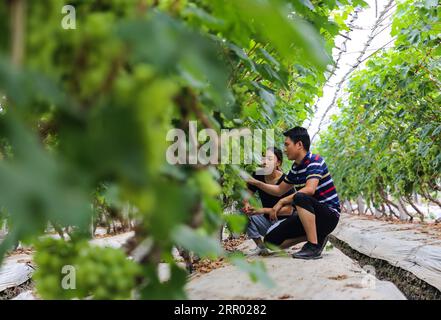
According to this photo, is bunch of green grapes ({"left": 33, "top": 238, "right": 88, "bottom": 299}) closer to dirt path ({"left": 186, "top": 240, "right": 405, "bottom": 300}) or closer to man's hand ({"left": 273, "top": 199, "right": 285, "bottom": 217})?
dirt path ({"left": 186, "top": 240, "right": 405, "bottom": 300})

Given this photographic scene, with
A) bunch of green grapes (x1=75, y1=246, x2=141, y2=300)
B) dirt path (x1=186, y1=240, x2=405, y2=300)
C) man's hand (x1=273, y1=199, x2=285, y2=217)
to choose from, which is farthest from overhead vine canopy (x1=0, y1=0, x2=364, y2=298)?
man's hand (x1=273, y1=199, x2=285, y2=217)

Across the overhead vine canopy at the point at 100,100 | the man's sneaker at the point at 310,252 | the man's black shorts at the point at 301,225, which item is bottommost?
the man's sneaker at the point at 310,252

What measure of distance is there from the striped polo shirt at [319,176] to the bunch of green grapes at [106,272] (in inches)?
101

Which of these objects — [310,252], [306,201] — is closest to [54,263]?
[306,201]

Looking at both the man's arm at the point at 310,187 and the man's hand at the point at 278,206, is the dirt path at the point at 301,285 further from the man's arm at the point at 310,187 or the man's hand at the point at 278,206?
the man's hand at the point at 278,206

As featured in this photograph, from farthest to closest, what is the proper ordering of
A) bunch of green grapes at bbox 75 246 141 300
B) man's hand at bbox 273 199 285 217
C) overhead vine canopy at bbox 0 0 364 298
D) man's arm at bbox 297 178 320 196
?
1. man's hand at bbox 273 199 285 217
2. man's arm at bbox 297 178 320 196
3. bunch of green grapes at bbox 75 246 141 300
4. overhead vine canopy at bbox 0 0 364 298

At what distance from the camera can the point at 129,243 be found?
906 millimetres

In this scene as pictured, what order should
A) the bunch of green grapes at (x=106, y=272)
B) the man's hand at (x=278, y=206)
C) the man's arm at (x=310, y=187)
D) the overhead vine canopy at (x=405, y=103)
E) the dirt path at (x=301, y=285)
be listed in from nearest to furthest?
the bunch of green grapes at (x=106, y=272) < the dirt path at (x=301, y=285) < the man's arm at (x=310, y=187) < the man's hand at (x=278, y=206) < the overhead vine canopy at (x=405, y=103)

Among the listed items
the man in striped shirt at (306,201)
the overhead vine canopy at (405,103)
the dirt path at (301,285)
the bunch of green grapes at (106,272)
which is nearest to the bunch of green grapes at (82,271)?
the bunch of green grapes at (106,272)

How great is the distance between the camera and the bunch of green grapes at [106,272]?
0.76 m

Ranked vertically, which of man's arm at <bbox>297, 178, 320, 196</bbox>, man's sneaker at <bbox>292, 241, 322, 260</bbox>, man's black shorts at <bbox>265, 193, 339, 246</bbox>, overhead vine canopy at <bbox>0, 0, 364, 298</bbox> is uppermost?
overhead vine canopy at <bbox>0, 0, 364, 298</bbox>

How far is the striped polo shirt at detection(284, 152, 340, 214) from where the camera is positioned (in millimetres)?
3252

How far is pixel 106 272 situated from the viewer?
769 millimetres
